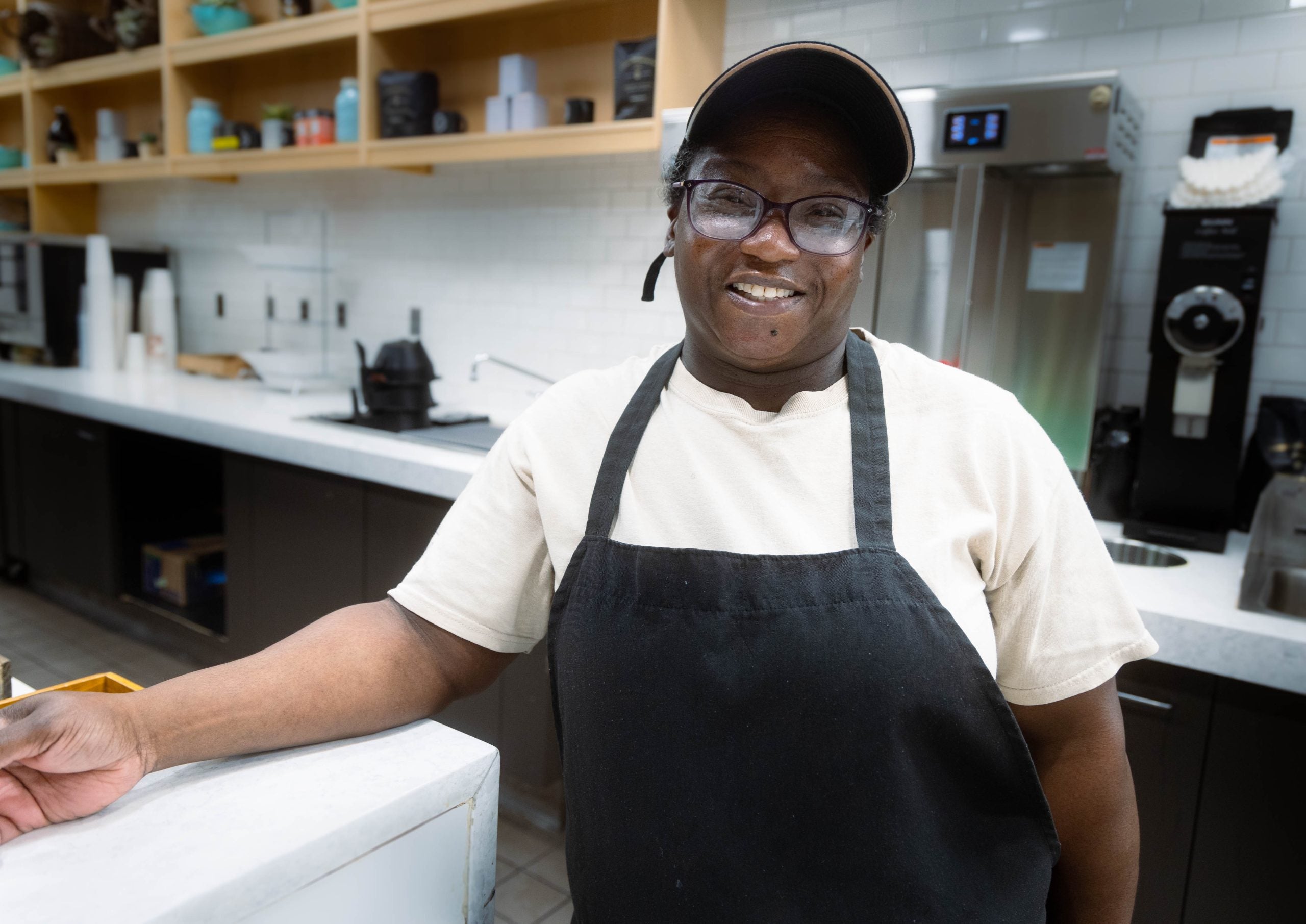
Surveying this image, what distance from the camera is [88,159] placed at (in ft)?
16.9

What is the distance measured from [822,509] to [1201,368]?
1422 mm

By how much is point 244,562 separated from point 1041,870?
2.82 metres

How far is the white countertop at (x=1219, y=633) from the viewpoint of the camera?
1.47m

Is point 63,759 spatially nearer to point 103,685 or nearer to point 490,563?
point 103,685

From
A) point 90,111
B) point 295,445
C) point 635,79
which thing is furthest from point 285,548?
point 90,111

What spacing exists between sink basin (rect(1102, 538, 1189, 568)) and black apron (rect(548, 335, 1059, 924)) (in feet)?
4.15

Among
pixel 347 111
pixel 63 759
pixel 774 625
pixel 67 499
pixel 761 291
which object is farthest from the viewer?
pixel 67 499

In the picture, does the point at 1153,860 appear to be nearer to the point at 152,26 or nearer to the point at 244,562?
the point at 244,562

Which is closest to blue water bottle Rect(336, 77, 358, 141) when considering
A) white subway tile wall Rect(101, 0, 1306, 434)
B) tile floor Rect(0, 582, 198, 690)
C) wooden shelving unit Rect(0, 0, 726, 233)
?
wooden shelving unit Rect(0, 0, 726, 233)

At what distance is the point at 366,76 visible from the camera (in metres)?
3.33

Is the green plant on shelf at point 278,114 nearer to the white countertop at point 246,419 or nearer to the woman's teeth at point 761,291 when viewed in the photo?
the white countertop at point 246,419

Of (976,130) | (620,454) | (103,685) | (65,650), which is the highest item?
(976,130)

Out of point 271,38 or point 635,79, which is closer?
point 635,79

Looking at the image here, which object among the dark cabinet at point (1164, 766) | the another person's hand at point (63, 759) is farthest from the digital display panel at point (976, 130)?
the another person's hand at point (63, 759)
